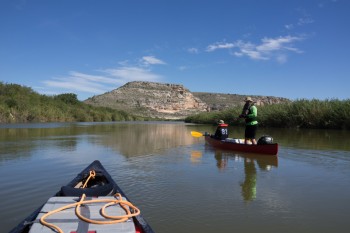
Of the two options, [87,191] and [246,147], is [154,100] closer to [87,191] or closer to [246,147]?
[246,147]

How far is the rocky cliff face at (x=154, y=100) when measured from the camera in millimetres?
87312

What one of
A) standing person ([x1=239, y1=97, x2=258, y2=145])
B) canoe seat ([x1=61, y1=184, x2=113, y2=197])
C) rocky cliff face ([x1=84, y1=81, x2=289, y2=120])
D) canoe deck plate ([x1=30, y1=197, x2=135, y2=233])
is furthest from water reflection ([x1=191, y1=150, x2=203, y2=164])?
rocky cliff face ([x1=84, y1=81, x2=289, y2=120])

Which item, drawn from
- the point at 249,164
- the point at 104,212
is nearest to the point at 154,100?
the point at 249,164

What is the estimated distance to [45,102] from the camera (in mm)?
45531

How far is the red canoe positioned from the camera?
9922 mm

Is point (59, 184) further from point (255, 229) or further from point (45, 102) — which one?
point (45, 102)

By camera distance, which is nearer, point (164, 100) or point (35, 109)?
point (35, 109)

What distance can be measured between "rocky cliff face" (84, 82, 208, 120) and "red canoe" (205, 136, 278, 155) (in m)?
70.4

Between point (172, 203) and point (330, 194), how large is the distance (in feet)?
8.87

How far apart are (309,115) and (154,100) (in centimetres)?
7596

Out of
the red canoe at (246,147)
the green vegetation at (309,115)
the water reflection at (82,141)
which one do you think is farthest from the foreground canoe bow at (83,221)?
the green vegetation at (309,115)

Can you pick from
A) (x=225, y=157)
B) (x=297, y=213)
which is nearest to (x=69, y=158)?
(x=225, y=157)

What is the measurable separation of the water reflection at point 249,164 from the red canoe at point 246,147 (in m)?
0.20

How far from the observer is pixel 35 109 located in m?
38.7
